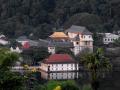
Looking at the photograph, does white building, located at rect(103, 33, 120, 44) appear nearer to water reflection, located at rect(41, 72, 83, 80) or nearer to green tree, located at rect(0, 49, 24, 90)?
water reflection, located at rect(41, 72, 83, 80)

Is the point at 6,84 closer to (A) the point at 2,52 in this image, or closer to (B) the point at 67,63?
(A) the point at 2,52

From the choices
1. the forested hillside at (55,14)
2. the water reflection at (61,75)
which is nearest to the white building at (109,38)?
the forested hillside at (55,14)

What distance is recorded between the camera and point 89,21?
61375 mm

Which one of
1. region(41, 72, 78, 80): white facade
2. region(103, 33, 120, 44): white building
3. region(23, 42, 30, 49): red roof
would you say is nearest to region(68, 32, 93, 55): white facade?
region(23, 42, 30, 49): red roof

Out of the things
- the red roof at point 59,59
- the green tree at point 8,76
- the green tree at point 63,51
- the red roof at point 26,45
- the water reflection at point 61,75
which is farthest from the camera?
the red roof at point 26,45

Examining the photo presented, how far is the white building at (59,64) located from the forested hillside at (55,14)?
21110 millimetres

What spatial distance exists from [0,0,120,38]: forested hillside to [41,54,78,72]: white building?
2111 cm

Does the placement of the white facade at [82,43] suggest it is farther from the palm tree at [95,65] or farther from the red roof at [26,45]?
the palm tree at [95,65]

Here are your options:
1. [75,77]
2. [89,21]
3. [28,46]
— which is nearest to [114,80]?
[75,77]

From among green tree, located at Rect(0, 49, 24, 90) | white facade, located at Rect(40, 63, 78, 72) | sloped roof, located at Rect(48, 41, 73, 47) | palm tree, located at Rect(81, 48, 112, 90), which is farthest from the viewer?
sloped roof, located at Rect(48, 41, 73, 47)

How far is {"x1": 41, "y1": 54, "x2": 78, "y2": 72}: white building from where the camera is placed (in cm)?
4038

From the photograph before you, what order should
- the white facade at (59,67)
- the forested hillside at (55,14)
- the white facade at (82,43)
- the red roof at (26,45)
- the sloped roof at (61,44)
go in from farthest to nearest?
the forested hillside at (55,14) < the white facade at (82,43) < the sloped roof at (61,44) < the red roof at (26,45) < the white facade at (59,67)

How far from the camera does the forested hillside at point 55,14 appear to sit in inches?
2470

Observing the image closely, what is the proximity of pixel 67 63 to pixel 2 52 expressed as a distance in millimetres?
29518
